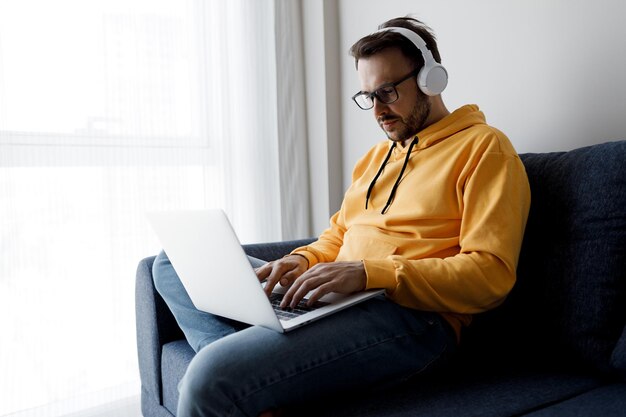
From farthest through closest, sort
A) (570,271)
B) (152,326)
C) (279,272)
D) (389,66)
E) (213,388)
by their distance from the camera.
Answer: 1. (152,326)
2. (389,66)
3. (279,272)
4. (570,271)
5. (213,388)

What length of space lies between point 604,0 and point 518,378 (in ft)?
3.20

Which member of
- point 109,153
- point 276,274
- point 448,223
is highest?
point 109,153

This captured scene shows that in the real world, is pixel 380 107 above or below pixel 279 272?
above

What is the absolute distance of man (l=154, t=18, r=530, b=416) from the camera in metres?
0.93

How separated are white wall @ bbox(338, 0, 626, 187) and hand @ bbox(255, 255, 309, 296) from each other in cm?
81

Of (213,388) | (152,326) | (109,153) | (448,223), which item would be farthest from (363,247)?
(109,153)

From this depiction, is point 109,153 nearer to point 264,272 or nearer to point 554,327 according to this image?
point 264,272

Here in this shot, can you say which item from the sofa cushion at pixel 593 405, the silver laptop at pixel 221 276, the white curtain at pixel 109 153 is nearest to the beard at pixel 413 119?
the silver laptop at pixel 221 276

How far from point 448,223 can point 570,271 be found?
27 cm

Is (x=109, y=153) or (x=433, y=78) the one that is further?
(x=109, y=153)

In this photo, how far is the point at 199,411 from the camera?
2.94 feet

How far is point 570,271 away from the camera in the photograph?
1.12 m

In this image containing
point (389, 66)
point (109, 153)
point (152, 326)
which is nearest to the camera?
point (389, 66)

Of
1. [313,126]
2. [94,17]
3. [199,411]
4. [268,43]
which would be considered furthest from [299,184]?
[199,411]
